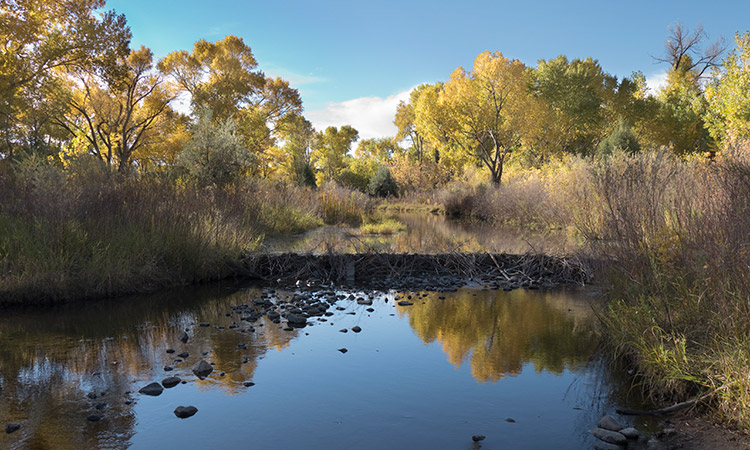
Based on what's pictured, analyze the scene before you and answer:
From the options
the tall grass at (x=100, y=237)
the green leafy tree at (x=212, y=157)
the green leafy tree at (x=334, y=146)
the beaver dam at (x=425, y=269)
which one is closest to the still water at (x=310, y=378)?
the tall grass at (x=100, y=237)

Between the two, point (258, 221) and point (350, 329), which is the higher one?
point (258, 221)

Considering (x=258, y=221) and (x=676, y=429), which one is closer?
(x=676, y=429)

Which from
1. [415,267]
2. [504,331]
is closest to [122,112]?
[415,267]

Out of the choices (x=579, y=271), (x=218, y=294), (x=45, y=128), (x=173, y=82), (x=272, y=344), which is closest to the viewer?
(x=272, y=344)

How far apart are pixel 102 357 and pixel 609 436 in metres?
5.40

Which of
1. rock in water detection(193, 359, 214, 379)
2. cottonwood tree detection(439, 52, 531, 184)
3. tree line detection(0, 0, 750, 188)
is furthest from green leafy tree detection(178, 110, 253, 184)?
cottonwood tree detection(439, 52, 531, 184)

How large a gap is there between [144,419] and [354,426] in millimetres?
1798

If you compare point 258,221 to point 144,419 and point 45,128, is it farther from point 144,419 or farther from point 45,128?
point 45,128

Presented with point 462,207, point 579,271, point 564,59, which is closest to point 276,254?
point 579,271

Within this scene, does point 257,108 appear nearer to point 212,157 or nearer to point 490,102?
point 490,102

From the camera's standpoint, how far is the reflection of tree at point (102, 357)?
4.07 metres

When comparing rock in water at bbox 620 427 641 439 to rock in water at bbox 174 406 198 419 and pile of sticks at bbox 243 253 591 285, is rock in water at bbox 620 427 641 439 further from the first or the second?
pile of sticks at bbox 243 253 591 285

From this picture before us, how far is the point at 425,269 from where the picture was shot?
35.8 feet

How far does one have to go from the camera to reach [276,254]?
10.6 metres
